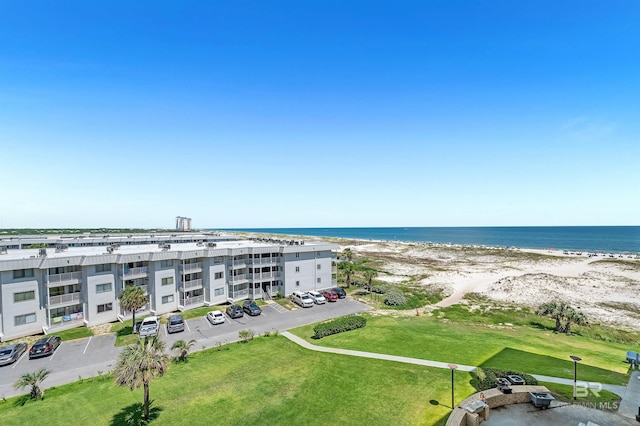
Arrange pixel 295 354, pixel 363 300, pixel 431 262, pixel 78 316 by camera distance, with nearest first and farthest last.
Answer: pixel 295 354 < pixel 78 316 < pixel 363 300 < pixel 431 262

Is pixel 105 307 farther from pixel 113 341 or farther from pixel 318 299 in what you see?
pixel 318 299

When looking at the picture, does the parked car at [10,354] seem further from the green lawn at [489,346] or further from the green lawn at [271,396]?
the green lawn at [489,346]

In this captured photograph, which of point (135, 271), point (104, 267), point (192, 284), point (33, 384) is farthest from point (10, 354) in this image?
point (192, 284)

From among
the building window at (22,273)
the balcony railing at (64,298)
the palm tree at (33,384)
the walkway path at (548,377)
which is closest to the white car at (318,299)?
the walkway path at (548,377)

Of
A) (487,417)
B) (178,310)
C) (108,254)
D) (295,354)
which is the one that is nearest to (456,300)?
(295,354)

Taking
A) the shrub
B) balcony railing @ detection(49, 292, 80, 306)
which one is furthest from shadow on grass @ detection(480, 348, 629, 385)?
balcony railing @ detection(49, 292, 80, 306)

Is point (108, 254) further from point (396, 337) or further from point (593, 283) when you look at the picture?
point (593, 283)
